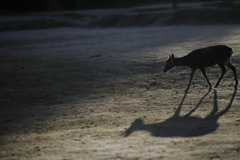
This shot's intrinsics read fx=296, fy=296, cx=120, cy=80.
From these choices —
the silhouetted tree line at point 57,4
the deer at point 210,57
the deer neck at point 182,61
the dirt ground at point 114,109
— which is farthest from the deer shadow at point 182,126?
the silhouetted tree line at point 57,4

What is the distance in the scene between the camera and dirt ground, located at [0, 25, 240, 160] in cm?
476

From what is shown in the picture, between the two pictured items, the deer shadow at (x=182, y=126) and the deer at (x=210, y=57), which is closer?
the deer shadow at (x=182, y=126)

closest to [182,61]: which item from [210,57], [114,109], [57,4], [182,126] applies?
[210,57]

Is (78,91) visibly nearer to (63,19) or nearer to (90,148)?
(90,148)

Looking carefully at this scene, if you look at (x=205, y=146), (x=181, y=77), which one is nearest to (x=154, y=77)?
(x=181, y=77)

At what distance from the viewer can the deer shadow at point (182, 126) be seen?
5324 mm

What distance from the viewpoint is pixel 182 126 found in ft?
18.7

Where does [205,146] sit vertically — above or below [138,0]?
below

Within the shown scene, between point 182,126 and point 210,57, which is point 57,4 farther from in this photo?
point 182,126

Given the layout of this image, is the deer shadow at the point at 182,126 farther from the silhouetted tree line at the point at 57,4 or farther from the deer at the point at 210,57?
the silhouetted tree line at the point at 57,4

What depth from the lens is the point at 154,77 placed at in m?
9.56

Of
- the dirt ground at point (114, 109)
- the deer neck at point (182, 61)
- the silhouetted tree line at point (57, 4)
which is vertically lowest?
the dirt ground at point (114, 109)

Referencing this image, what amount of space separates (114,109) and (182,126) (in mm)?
1844

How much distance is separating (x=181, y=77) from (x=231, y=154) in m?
5.19
